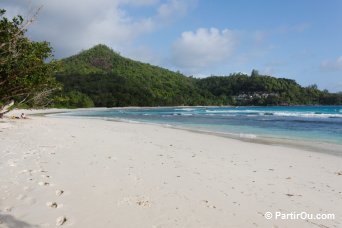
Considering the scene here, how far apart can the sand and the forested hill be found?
94.1m

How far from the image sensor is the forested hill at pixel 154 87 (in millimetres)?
116375

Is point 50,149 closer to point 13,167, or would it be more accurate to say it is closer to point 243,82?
point 13,167

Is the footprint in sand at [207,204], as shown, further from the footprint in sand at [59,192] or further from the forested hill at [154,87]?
the forested hill at [154,87]

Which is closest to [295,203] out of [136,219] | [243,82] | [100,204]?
[136,219]

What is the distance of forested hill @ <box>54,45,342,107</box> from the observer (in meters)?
116

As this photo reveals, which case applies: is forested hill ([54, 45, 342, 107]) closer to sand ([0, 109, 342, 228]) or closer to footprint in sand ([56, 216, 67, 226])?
sand ([0, 109, 342, 228])

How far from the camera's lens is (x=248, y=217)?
479cm

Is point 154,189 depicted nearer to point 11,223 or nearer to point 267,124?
point 11,223

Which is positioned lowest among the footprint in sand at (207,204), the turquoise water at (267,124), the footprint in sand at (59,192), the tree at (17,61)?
the turquoise water at (267,124)

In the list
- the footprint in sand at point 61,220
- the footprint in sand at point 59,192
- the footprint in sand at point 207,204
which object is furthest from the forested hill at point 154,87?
the footprint in sand at point 61,220

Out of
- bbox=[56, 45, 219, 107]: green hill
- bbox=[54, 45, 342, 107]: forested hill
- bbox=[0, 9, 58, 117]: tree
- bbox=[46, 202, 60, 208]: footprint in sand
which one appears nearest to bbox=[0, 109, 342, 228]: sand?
bbox=[46, 202, 60, 208]: footprint in sand

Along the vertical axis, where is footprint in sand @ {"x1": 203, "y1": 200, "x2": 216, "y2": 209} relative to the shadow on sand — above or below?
below

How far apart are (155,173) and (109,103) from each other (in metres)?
107

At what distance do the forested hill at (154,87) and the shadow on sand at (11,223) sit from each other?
9749 cm
